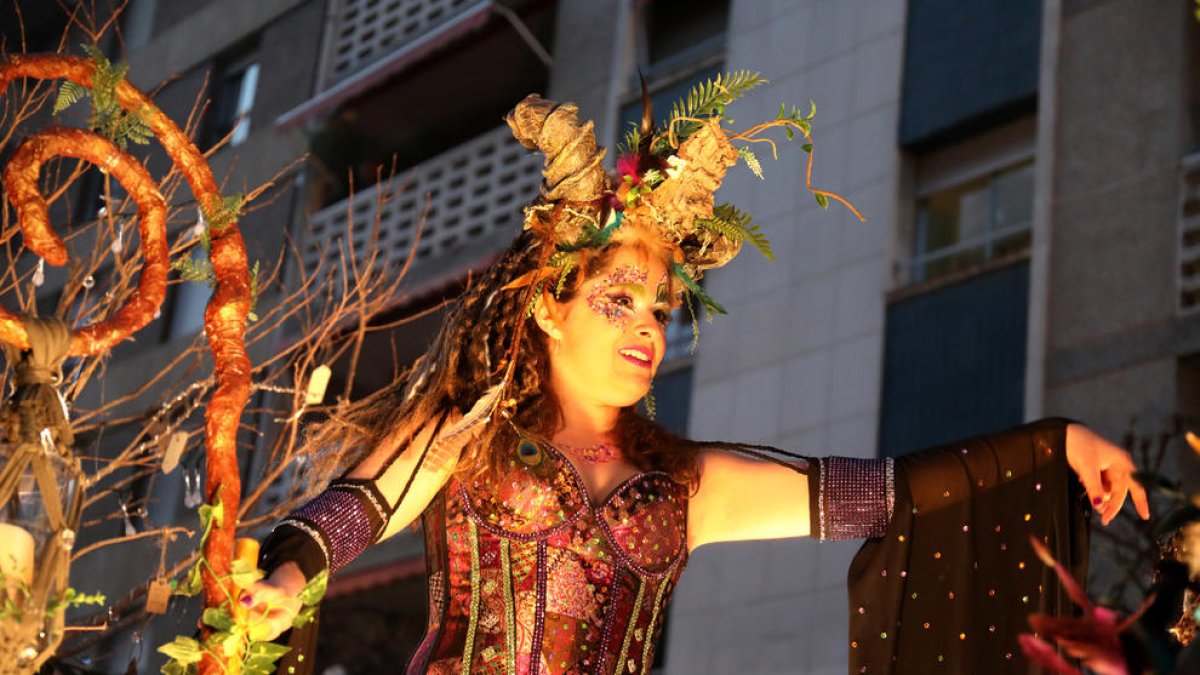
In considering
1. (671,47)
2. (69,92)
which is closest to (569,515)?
(69,92)

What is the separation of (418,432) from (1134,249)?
586cm

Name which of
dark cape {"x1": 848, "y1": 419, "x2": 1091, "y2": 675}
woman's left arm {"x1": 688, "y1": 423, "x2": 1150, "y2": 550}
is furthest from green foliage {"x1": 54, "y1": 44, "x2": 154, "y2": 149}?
dark cape {"x1": 848, "y1": 419, "x2": 1091, "y2": 675}

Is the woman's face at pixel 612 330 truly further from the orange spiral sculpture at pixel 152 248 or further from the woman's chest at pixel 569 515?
the orange spiral sculpture at pixel 152 248

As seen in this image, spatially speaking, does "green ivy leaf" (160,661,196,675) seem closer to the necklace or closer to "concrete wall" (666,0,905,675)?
the necklace

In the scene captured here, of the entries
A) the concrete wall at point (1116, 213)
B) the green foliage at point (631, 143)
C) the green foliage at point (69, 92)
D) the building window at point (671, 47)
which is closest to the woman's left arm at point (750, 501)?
the green foliage at point (631, 143)

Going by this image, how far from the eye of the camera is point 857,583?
A: 4.23 meters

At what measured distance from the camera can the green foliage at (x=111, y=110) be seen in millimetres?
3797

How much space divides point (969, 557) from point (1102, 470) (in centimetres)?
35

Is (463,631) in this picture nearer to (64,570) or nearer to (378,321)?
(64,570)

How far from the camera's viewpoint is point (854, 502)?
4.22 m

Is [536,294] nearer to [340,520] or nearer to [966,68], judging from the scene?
[340,520]

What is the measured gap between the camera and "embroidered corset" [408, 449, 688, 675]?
3.96 metres

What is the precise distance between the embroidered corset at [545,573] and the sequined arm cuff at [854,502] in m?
0.32

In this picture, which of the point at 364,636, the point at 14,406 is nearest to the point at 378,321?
the point at 364,636
